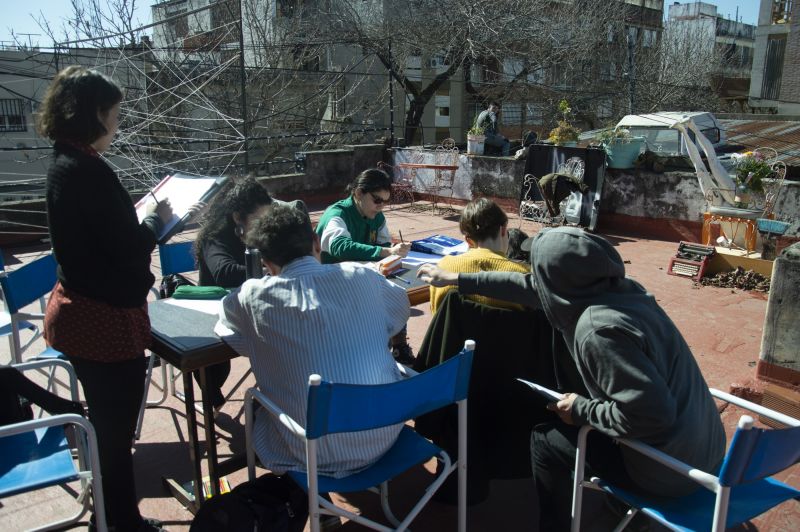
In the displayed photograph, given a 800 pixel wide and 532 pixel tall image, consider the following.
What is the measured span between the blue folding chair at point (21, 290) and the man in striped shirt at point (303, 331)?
1432 mm

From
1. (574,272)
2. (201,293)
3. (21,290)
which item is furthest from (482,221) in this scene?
(21,290)

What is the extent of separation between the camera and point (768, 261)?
239 inches

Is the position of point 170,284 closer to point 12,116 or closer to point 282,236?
point 282,236

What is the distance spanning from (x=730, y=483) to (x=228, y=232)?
237 centimetres

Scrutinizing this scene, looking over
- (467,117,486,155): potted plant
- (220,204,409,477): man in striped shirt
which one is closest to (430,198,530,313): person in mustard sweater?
(220,204,409,477): man in striped shirt

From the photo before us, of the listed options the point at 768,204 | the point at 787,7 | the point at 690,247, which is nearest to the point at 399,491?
the point at 690,247

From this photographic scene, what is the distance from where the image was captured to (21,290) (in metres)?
2.96

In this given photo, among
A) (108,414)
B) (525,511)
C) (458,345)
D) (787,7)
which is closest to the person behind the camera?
(108,414)

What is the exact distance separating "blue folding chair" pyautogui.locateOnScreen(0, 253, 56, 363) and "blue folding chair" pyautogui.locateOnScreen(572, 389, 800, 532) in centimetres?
255

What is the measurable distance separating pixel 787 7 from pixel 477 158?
22.4 meters

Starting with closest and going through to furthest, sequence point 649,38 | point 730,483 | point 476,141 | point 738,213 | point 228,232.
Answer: point 730,483 < point 228,232 < point 738,213 < point 476,141 < point 649,38

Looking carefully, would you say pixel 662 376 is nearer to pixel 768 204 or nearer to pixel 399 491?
pixel 399 491

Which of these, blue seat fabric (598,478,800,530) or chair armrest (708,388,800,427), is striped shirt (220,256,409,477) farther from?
chair armrest (708,388,800,427)

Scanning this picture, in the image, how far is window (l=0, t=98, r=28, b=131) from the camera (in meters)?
20.7
